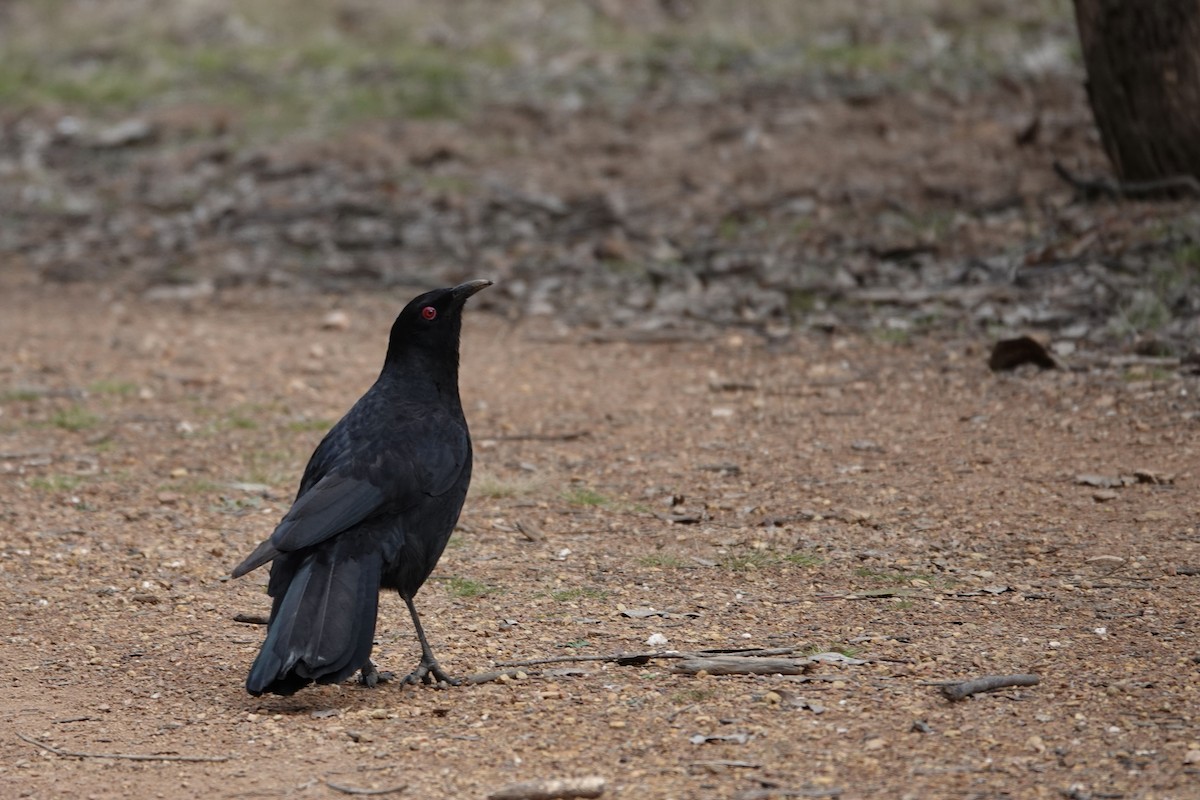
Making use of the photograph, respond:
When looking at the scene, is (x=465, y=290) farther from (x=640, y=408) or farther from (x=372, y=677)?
(x=640, y=408)

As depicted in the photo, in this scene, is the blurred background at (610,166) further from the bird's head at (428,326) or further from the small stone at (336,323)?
the bird's head at (428,326)

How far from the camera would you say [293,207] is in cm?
1329

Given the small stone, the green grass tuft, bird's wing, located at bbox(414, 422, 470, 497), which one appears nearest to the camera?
bird's wing, located at bbox(414, 422, 470, 497)

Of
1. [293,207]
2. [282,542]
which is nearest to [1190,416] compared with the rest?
[282,542]

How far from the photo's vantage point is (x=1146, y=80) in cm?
961

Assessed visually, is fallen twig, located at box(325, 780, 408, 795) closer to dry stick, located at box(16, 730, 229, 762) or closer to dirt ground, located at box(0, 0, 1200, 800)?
dirt ground, located at box(0, 0, 1200, 800)

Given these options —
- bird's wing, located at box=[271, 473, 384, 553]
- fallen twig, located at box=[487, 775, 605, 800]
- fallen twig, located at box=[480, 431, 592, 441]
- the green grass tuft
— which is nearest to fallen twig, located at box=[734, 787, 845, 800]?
fallen twig, located at box=[487, 775, 605, 800]

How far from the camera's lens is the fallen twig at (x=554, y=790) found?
155 inches

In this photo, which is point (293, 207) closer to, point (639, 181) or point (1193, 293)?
point (639, 181)

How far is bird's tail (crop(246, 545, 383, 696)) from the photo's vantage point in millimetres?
4484

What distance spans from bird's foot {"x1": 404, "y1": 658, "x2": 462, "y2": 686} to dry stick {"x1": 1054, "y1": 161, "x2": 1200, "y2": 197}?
662 centimetres

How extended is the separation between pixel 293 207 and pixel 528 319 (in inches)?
143

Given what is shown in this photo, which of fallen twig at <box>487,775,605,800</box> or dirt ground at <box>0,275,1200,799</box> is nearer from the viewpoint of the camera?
fallen twig at <box>487,775,605,800</box>

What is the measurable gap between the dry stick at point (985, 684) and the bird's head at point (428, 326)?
2.28 meters
